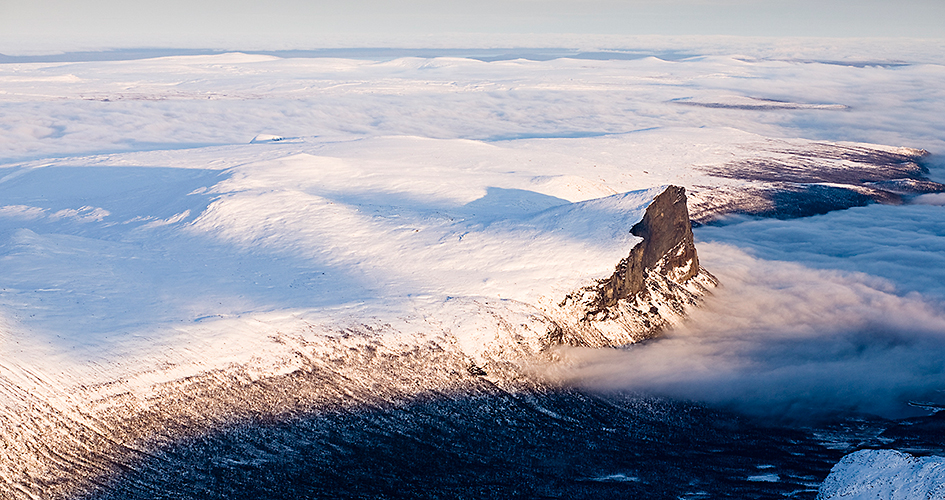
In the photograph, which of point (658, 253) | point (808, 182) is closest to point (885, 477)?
point (658, 253)

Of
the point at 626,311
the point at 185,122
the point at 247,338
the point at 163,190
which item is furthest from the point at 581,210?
the point at 185,122

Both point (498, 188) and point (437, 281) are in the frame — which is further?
point (498, 188)

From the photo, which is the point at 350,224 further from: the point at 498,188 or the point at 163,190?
the point at 163,190

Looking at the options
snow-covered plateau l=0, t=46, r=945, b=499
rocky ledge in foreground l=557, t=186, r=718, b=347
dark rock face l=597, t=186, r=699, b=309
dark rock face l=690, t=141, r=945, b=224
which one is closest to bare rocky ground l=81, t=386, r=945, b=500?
snow-covered plateau l=0, t=46, r=945, b=499

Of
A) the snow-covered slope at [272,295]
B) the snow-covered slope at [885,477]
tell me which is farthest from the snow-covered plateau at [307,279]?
the snow-covered slope at [885,477]

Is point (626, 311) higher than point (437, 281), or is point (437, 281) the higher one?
point (437, 281)

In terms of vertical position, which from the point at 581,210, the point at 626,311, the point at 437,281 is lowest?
the point at 626,311

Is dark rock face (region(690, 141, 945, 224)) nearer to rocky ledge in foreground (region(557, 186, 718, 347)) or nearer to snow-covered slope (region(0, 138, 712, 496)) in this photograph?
rocky ledge in foreground (region(557, 186, 718, 347))
